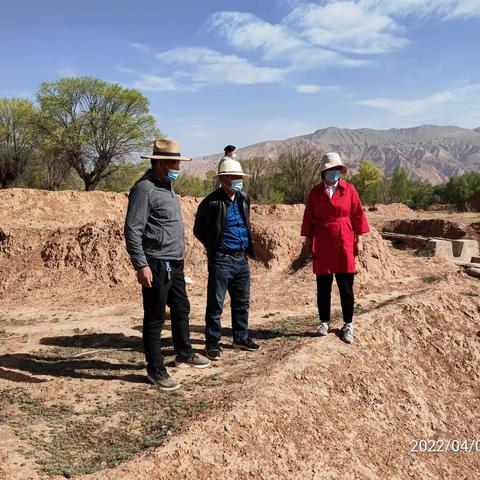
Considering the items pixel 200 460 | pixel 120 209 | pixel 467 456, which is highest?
pixel 120 209

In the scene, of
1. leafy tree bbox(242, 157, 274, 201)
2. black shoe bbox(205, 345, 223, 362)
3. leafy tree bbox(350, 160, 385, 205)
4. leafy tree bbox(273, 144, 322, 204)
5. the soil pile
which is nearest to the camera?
black shoe bbox(205, 345, 223, 362)

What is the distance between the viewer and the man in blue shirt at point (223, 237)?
182 inches

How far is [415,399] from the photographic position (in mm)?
4727

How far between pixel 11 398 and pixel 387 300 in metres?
5.49

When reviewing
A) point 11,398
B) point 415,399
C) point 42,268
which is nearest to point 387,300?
point 415,399

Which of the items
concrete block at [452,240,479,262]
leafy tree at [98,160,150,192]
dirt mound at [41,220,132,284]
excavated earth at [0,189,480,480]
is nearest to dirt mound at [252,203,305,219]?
concrete block at [452,240,479,262]

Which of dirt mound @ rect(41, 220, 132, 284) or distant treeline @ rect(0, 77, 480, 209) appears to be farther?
distant treeline @ rect(0, 77, 480, 209)

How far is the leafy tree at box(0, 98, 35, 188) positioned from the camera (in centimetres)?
2634

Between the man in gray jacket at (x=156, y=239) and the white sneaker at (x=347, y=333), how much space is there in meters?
1.90

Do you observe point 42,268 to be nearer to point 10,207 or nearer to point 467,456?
point 10,207

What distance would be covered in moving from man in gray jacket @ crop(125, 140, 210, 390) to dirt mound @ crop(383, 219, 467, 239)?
17.0 m

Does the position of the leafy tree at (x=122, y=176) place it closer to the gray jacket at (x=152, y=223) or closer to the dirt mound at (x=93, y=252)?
the dirt mound at (x=93, y=252)

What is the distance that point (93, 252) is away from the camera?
31.4 ft
